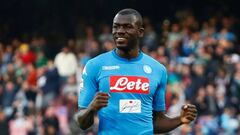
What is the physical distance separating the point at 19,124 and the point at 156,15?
22.5 ft

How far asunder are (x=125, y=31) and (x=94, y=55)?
1390cm

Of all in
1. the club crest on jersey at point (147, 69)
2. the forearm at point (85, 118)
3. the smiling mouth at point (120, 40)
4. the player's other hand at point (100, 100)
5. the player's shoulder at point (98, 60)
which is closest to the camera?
the player's other hand at point (100, 100)

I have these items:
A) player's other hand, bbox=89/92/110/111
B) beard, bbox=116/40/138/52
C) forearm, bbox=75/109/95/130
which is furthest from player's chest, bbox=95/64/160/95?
player's other hand, bbox=89/92/110/111

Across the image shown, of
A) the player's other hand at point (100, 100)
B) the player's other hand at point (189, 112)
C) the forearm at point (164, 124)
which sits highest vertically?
the player's other hand at point (100, 100)

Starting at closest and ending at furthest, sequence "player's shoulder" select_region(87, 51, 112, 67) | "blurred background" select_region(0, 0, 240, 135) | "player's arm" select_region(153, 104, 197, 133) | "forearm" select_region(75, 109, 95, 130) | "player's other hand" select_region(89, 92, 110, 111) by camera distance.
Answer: "player's other hand" select_region(89, 92, 110, 111) < "forearm" select_region(75, 109, 95, 130) < "player's shoulder" select_region(87, 51, 112, 67) < "player's arm" select_region(153, 104, 197, 133) < "blurred background" select_region(0, 0, 240, 135)

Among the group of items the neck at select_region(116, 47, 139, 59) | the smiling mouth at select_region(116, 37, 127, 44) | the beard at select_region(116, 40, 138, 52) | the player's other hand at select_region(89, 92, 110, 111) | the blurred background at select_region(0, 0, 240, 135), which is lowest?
the blurred background at select_region(0, 0, 240, 135)

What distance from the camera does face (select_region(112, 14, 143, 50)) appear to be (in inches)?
262

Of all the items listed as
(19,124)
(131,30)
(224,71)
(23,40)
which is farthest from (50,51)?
(131,30)

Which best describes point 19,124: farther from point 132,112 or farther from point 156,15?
point 132,112

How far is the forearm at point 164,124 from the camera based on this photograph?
707cm

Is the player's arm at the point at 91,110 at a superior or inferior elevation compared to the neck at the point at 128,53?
inferior

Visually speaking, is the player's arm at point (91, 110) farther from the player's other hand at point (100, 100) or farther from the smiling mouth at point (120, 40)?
the smiling mouth at point (120, 40)

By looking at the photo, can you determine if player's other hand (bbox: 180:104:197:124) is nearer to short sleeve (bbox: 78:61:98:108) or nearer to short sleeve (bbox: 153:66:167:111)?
short sleeve (bbox: 153:66:167:111)

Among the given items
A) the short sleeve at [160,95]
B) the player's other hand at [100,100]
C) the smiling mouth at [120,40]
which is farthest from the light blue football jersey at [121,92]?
the player's other hand at [100,100]
